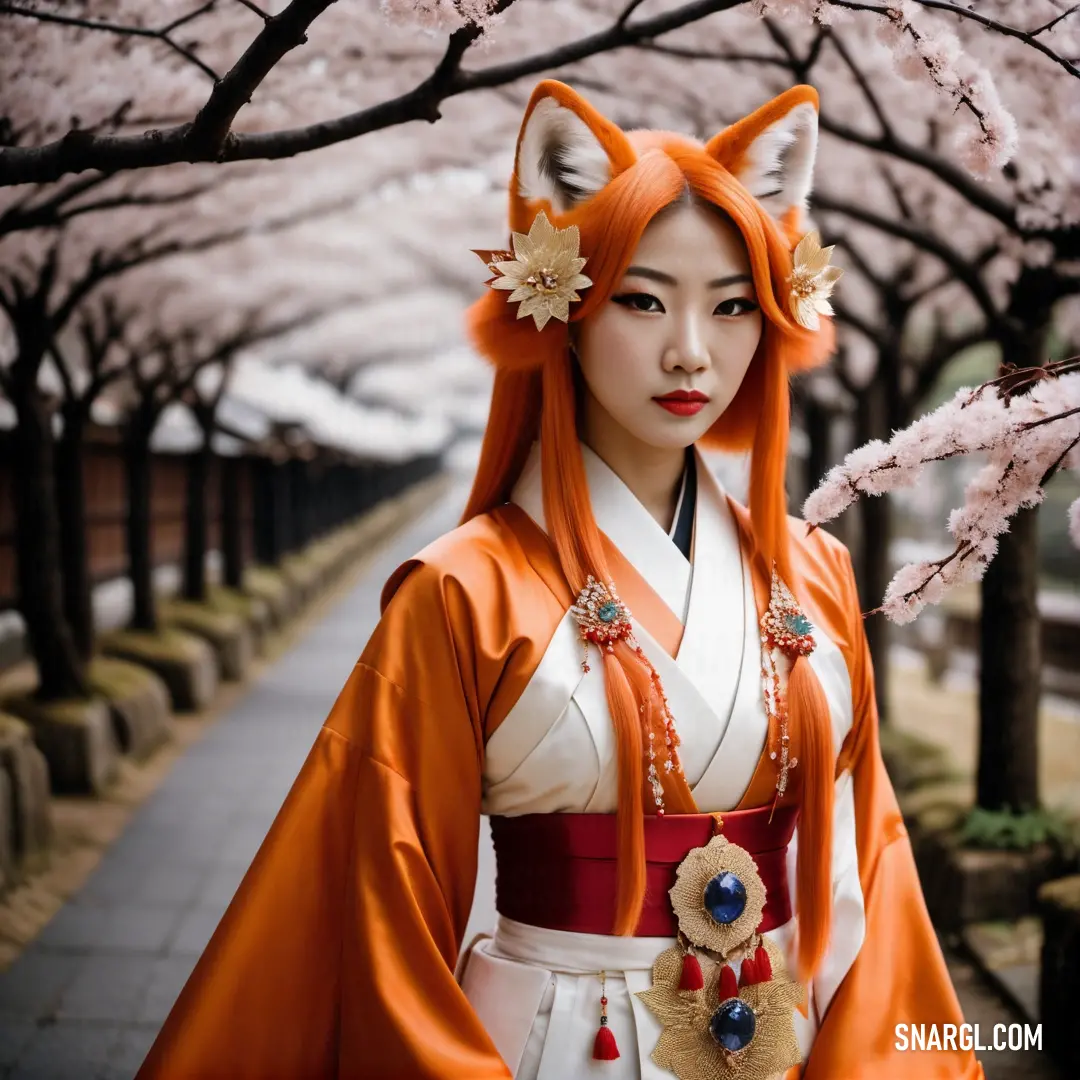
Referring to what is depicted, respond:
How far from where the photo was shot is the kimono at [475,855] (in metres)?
1.97

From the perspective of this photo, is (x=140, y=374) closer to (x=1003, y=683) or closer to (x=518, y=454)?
(x=1003, y=683)

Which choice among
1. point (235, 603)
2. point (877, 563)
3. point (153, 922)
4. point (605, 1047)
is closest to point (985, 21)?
point (605, 1047)

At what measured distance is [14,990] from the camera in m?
5.11

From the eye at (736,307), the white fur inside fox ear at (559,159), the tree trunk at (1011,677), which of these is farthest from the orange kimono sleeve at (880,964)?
the tree trunk at (1011,677)

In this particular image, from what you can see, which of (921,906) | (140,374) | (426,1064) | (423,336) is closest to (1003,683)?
(921,906)

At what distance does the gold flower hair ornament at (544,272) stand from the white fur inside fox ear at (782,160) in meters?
0.37

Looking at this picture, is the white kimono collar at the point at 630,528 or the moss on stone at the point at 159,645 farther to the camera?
the moss on stone at the point at 159,645

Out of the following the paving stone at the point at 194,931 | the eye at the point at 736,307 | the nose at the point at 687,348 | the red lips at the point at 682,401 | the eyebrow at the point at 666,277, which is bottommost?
the paving stone at the point at 194,931

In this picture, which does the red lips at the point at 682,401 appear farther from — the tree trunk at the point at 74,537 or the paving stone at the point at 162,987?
the tree trunk at the point at 74,537

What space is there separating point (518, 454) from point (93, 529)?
36.9 feet

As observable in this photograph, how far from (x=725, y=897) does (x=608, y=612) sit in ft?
1.79

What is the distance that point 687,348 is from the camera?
2100 millimetres

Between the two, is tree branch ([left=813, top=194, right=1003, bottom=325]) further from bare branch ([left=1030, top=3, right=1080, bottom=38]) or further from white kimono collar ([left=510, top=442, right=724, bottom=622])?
white kimono collar ([left=510, top=442, right=724, bottom=622])

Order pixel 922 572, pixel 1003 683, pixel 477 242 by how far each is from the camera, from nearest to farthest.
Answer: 1. pixel 922 572
2. pixel 1003 683
3. pixel 477 242
